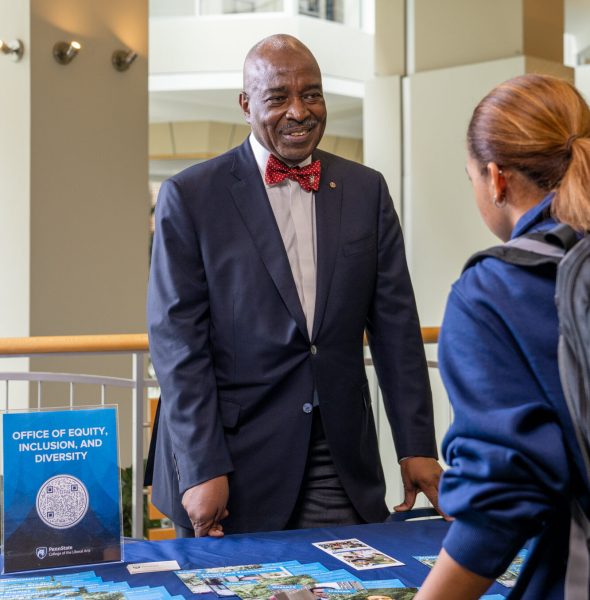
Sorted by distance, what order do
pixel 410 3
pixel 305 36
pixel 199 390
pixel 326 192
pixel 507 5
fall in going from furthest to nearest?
1. pixel 305 36
2. pixel 410 3
3. pixel 507 5
4. pixel 326 192
5. pixel 199 390

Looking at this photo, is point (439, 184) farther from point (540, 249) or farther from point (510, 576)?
point (540, 249)

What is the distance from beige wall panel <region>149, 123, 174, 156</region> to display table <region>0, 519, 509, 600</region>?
10.1 meters

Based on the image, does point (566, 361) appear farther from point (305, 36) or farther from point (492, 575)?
point (305, 36)

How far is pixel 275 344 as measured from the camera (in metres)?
1.92

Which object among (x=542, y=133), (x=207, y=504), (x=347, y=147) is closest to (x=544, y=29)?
(x=207, y=504)

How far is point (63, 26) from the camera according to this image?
5848 millimetres

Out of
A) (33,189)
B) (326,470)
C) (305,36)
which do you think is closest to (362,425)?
(326,470)

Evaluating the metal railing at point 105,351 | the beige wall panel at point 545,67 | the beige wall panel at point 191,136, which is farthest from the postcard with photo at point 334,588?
the beige wall panel at point 191,136

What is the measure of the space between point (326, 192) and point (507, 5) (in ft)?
12.9

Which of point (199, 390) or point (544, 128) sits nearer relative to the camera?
point (544, 128)

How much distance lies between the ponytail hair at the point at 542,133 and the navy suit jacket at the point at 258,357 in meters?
0.89

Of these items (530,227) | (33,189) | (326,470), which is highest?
(33,189)

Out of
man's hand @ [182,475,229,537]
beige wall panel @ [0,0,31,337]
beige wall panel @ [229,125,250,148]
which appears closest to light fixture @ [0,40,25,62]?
beige wall panel @ [0,0,31,337]

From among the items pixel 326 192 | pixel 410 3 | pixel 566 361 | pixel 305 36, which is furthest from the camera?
pixel 305 36
